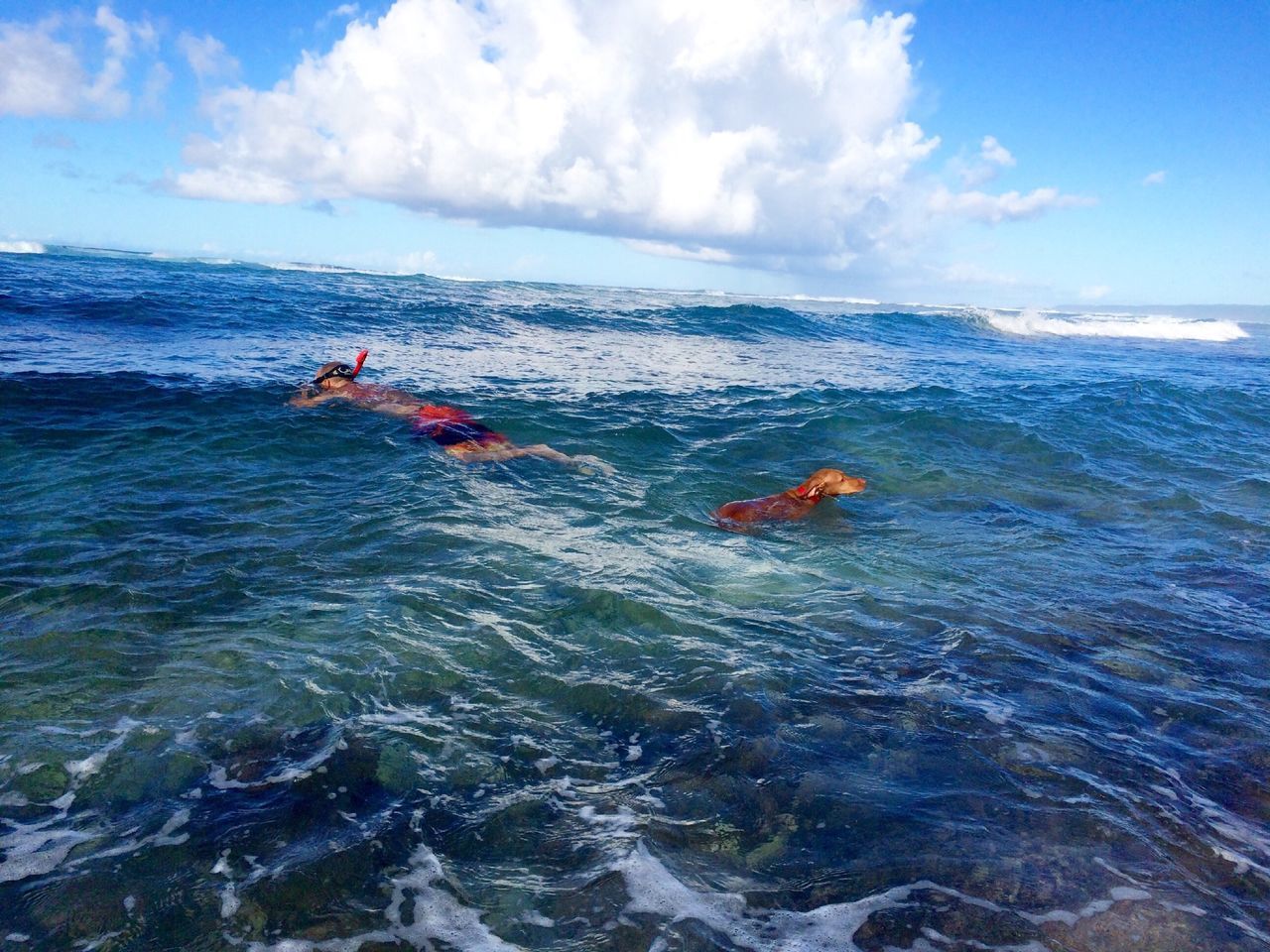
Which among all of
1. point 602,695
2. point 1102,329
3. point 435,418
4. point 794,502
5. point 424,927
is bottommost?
point 424,927

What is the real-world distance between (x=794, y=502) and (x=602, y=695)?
4.54m

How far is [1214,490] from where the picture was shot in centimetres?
993

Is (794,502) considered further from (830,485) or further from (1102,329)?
(1102,329)

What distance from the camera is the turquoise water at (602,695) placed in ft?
9.65

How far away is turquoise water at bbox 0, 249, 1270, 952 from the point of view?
294 centimetres

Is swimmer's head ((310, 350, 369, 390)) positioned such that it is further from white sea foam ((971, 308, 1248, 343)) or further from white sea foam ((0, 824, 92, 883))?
white sea foam ((971, 308, 1248, 343))

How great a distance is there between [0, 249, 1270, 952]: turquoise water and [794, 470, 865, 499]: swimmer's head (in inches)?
13.6

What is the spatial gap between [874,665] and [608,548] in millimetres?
2872

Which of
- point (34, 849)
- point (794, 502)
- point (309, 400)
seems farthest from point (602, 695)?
point (309, 400)

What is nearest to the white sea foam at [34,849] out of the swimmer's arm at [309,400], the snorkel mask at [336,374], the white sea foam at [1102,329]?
the swimmer's arm at [309,400]

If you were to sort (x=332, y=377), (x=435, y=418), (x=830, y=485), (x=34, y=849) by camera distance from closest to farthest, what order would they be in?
(x=34, y=849) < (x=830, y=485) < (x=435, y=418) < (x=332, y=377)

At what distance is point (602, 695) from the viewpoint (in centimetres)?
441

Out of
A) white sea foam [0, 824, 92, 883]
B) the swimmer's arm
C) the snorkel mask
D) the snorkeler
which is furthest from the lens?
the snorkel mask

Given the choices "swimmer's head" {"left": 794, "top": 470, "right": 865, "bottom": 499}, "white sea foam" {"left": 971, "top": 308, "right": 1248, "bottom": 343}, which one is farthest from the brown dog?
"white sea foam" {"left": 971, "top": 308, "right": 1248, "bottom": 343}
